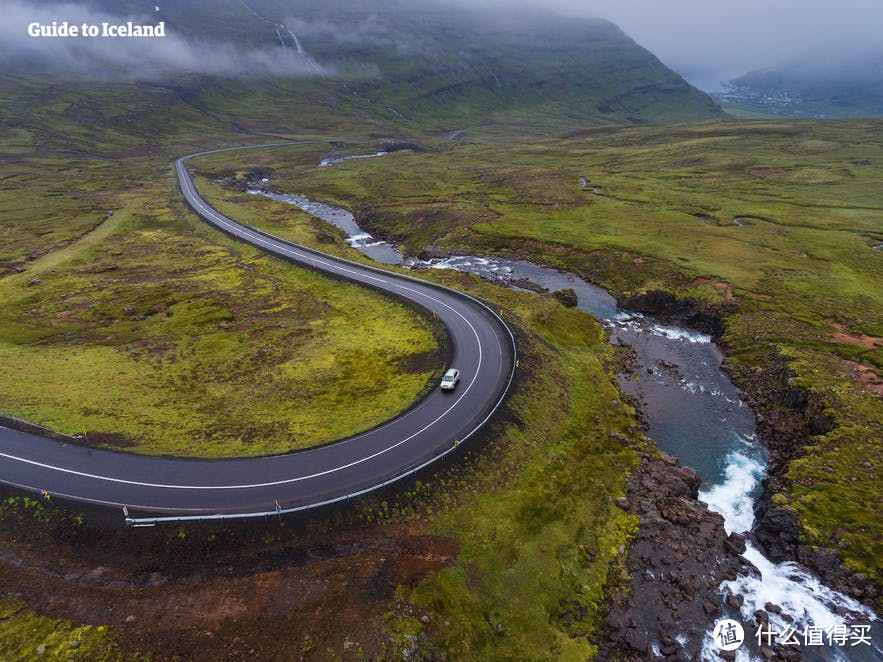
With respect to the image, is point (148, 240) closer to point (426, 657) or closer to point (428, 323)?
point (428, 323)

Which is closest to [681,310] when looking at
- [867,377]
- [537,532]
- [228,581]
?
[867,377]

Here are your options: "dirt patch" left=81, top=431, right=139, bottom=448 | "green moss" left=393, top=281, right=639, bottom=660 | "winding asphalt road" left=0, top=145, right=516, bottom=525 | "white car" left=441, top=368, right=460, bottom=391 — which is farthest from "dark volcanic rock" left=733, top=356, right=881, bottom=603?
"dirt patch" left=81, top=431, right=139, bottom=448

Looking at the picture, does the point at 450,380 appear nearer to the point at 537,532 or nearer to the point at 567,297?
the point at 537,532

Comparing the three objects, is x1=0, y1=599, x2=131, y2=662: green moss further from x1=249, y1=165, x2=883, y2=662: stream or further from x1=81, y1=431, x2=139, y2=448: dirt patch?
x1=249, y1=165, x2=883, y2=662: stream

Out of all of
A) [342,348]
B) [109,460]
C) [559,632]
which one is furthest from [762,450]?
[109,460]
